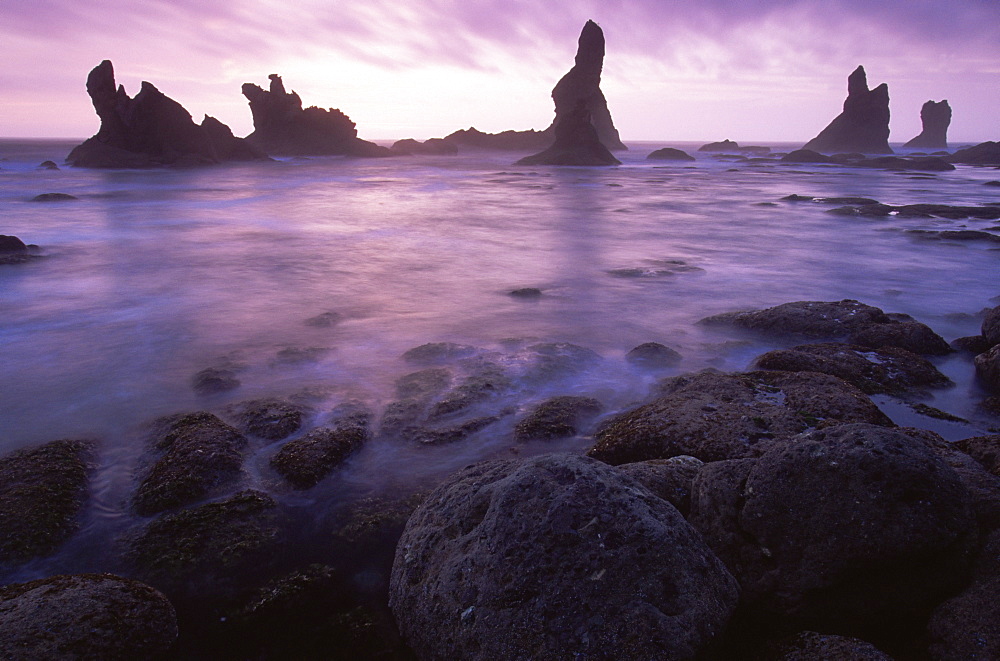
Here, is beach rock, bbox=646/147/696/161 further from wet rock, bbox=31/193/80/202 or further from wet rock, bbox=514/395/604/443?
wet rock, bbox=514/395/604/443

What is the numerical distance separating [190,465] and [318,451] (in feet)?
3.03

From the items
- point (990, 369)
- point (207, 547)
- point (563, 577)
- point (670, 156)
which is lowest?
point (207, 547)

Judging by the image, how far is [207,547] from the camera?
3744 millimetres

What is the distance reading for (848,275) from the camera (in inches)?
475

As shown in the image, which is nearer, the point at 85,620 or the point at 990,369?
the point at 85,620

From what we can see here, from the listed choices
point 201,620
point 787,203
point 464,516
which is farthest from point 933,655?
point 787,203

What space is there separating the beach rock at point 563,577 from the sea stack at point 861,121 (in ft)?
341

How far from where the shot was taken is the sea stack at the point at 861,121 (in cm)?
8606

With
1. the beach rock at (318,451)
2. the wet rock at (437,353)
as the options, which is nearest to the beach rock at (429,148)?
the wet rock at (437,353)

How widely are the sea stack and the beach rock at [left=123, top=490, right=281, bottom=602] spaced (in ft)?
342

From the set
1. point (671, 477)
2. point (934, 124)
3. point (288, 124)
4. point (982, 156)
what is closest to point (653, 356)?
point (671, 477)

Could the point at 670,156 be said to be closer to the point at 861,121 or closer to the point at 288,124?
the point at 861,121

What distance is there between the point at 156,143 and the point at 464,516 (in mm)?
55325

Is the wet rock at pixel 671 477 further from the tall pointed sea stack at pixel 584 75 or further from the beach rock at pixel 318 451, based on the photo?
the tall pointed sea stack at pixel 584 75
